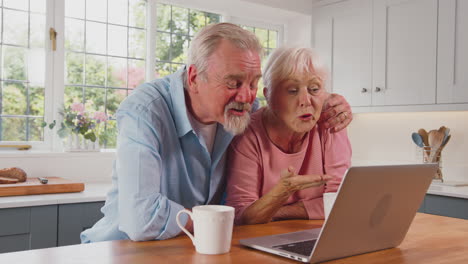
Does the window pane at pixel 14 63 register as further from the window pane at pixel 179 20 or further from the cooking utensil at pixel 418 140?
the cooking utensil at pixel 418 140

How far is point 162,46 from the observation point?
377 centimetres

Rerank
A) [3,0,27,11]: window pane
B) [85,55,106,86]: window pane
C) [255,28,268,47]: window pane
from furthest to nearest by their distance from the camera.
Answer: [255,28,268,47]: window pane
[85,55,106,86]: window pane
[3,0,27,11]: window pane

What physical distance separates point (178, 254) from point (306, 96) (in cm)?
74

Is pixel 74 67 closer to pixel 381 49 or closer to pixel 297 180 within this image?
pixel 381 49

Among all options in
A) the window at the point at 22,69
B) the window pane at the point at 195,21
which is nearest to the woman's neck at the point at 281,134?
the window at the point at 22,69

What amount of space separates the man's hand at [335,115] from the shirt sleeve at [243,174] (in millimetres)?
306

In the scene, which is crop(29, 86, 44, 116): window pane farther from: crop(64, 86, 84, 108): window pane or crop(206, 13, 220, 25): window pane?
crop(206, 13, 220, 25): window pane

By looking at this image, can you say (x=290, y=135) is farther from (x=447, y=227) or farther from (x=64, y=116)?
(x=64, y=116)

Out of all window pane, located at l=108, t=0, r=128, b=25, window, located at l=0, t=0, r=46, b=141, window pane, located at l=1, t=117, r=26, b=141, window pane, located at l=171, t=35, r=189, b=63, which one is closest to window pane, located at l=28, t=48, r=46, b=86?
window, located at l=0, t=0, r=46, b=141

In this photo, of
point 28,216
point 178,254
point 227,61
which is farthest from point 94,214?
point 178,254

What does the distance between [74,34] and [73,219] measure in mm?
1467

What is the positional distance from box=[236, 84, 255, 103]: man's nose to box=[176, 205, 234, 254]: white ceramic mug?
18.7 inches

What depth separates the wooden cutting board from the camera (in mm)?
2402

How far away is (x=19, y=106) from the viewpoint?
313 cm
